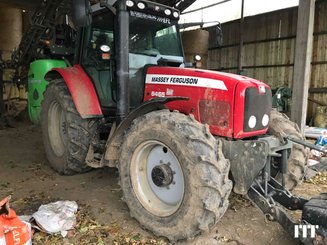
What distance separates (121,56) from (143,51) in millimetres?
418

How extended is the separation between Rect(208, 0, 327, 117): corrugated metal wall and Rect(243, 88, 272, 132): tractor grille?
723 centimetres

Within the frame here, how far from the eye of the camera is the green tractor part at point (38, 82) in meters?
5.54

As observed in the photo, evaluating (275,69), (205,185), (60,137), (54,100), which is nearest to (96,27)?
(54,100)

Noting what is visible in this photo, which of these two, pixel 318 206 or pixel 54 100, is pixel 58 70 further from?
pixel 318 206

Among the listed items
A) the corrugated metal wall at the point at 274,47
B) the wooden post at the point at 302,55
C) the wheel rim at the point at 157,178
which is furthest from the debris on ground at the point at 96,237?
the corrugated metal wall at the point at 274,47

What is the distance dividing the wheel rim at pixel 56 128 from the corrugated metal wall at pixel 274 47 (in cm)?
772

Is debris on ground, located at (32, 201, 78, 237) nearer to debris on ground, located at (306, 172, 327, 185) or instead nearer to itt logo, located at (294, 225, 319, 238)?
itt logo, located at (294, 225, 319, 238)

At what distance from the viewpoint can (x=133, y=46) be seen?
3.49 metres

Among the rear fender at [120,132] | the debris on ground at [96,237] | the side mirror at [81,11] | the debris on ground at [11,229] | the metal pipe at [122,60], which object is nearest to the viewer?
the debris on ground at [11,229]

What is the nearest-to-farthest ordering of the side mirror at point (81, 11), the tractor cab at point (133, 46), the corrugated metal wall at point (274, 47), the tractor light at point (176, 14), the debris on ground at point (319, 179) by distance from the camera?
the side mirror at point (81, 11)
the tractor cab at point (133, 46)
the tractor light at point (176, 14)
the debris on ground at point (319, 179)
the corrugated metal wall at point (274, 47)

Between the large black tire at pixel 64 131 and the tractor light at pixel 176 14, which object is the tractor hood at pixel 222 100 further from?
the large black tire at pixel 64 131

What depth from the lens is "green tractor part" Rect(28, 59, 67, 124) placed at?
5.54m

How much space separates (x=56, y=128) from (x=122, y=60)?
1801 mm

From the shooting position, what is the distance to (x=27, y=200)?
139 inches
